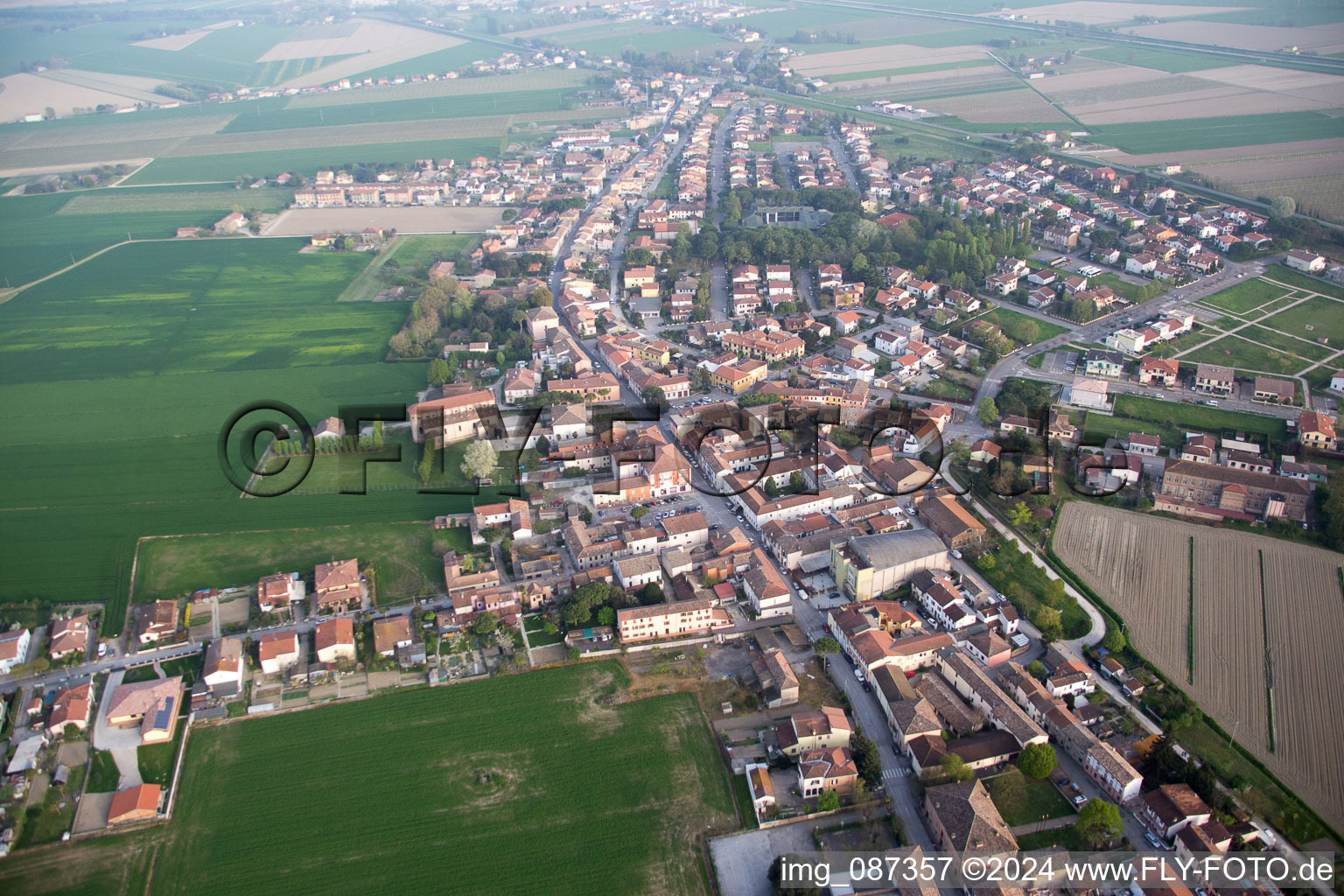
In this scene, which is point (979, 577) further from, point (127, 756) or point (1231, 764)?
point (127, 756)

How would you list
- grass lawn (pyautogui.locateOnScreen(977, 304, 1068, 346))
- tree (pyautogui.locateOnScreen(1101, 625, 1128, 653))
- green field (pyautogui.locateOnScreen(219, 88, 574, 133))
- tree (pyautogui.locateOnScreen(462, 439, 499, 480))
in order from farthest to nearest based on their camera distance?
green field (pyautogui.locateOnScreen(219, 88, 574, 133)) < grass lawn (pyautogui.locateOnScreen(977, 304, 1068, 346)) < tree (pyautogui.locateOnScreen(462, 439, 499, 480)) < tree (pyautogui.locateOnScreen(1101, 625, 1128, 653))

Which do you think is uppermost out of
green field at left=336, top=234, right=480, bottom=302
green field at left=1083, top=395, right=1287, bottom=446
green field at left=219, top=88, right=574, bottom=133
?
green field at left=219, top=88, right=574, bottom=133

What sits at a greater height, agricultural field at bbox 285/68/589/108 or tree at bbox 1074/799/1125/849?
agricultural field at bbox 285/68/589/108

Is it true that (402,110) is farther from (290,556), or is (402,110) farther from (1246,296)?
(1246,296)

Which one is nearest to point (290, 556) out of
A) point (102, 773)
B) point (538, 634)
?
point (102, 773)

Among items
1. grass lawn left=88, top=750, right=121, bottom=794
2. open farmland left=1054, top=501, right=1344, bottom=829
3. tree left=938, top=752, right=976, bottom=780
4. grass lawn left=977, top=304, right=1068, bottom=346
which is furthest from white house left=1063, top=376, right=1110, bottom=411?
Result: grass lawn left=88, top=750, right=121, bottom=794

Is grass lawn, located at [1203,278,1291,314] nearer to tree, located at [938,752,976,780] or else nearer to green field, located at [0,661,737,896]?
tree, located at [938,752,976,780]
